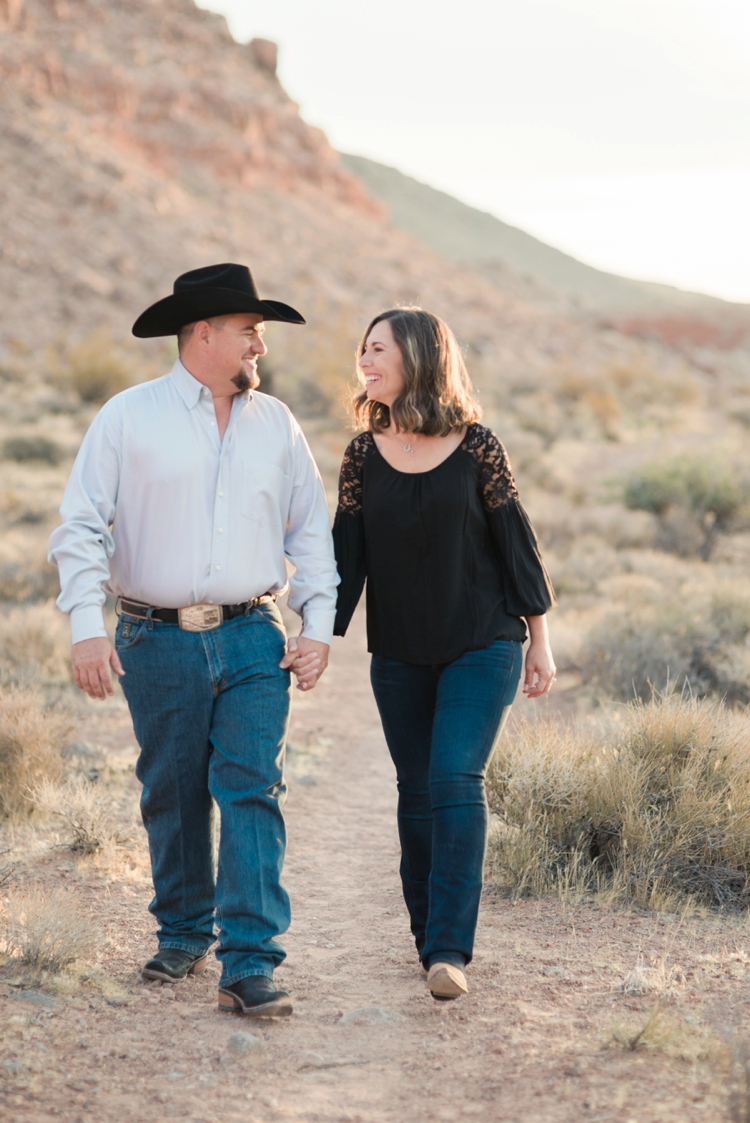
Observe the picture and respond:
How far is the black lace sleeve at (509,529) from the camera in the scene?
3.53m

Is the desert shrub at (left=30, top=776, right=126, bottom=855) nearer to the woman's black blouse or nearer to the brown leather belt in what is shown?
the brown leather belt

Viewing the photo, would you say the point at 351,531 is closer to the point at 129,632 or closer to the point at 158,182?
the point at 129,632

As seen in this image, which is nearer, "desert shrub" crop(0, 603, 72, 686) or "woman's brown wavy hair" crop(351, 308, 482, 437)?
"woman's brown wavy hair" crop(351, 308, 482, 437)

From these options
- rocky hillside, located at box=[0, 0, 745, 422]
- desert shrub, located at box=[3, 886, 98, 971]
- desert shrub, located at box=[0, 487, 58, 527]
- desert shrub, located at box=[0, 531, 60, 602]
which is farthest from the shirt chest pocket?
rocky hillside, located at box=[0, 0, 745, 422]

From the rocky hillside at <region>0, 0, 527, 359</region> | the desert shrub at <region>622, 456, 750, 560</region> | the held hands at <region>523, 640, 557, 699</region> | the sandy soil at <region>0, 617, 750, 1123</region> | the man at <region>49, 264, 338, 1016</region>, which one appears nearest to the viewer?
the sandy soil at <region>0, 617, 750, 1123</region>

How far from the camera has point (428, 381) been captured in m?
3.53

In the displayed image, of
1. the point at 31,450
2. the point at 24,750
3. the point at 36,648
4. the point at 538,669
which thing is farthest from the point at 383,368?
the point at 31,450

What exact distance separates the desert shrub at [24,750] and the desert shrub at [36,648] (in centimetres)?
168

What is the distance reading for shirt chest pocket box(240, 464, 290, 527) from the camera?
11.4 ft

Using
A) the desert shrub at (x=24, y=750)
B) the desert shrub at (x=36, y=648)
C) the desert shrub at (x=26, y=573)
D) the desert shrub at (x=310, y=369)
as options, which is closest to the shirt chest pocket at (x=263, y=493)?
the desert shrub at (x=24, y=750)

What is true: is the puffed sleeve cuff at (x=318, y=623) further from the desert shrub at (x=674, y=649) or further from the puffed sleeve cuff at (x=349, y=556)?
the desert shrub at (x=674, y=649)

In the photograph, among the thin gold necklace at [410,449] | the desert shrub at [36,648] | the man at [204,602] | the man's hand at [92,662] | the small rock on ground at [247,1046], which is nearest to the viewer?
the small rock on ground at [247,1046]

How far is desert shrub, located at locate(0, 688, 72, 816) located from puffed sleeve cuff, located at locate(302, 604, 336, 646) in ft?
8.07

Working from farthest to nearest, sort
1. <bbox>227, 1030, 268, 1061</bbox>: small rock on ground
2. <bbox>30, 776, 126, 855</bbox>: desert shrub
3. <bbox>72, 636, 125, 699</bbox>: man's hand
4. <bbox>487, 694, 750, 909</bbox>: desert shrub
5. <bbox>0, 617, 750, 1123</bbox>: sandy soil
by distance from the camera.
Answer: <bbox>30, 776, 126, 855</bbox>: desert shrub
<bbox>487, 694, 750, 909</bbox>: desert shrub
<bbox>72, 636, 125, 699</bbox>: man's hand
<bbox>227, 1030, 268, 1061</bbox>: small rock on ground
<bbox>0, 617, 750, 1123</bbox>: sandy soil
